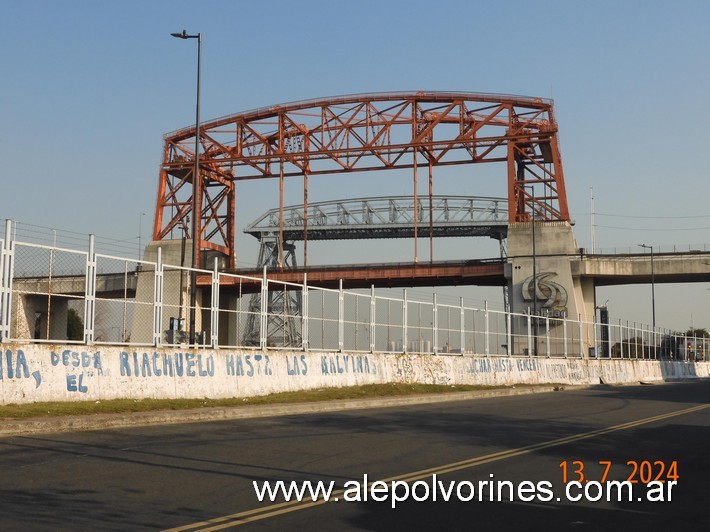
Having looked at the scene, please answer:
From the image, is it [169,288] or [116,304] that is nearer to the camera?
[116,304]

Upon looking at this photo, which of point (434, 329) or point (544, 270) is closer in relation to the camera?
point (434, 329)

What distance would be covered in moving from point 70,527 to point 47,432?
790 cm

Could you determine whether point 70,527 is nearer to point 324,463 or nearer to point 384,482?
point 384,482

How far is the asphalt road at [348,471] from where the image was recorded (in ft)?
26.9

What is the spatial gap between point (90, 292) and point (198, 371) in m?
3.67

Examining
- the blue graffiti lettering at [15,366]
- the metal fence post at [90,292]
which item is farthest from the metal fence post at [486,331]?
the blue graffiti lettering at [15,366]

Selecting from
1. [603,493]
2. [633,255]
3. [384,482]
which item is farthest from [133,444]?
[633,255]

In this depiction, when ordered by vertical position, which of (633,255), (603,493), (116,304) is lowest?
(603,493)

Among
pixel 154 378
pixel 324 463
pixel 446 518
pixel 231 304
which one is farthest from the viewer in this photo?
pixel 231 304

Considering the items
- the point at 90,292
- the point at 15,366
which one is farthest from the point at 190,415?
the point at 90,292

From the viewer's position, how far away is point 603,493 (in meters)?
9.88

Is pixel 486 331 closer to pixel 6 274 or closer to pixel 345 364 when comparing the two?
pixel 345 364

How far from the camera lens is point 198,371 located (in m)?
21.9

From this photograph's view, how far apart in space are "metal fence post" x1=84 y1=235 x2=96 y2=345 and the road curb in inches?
103
